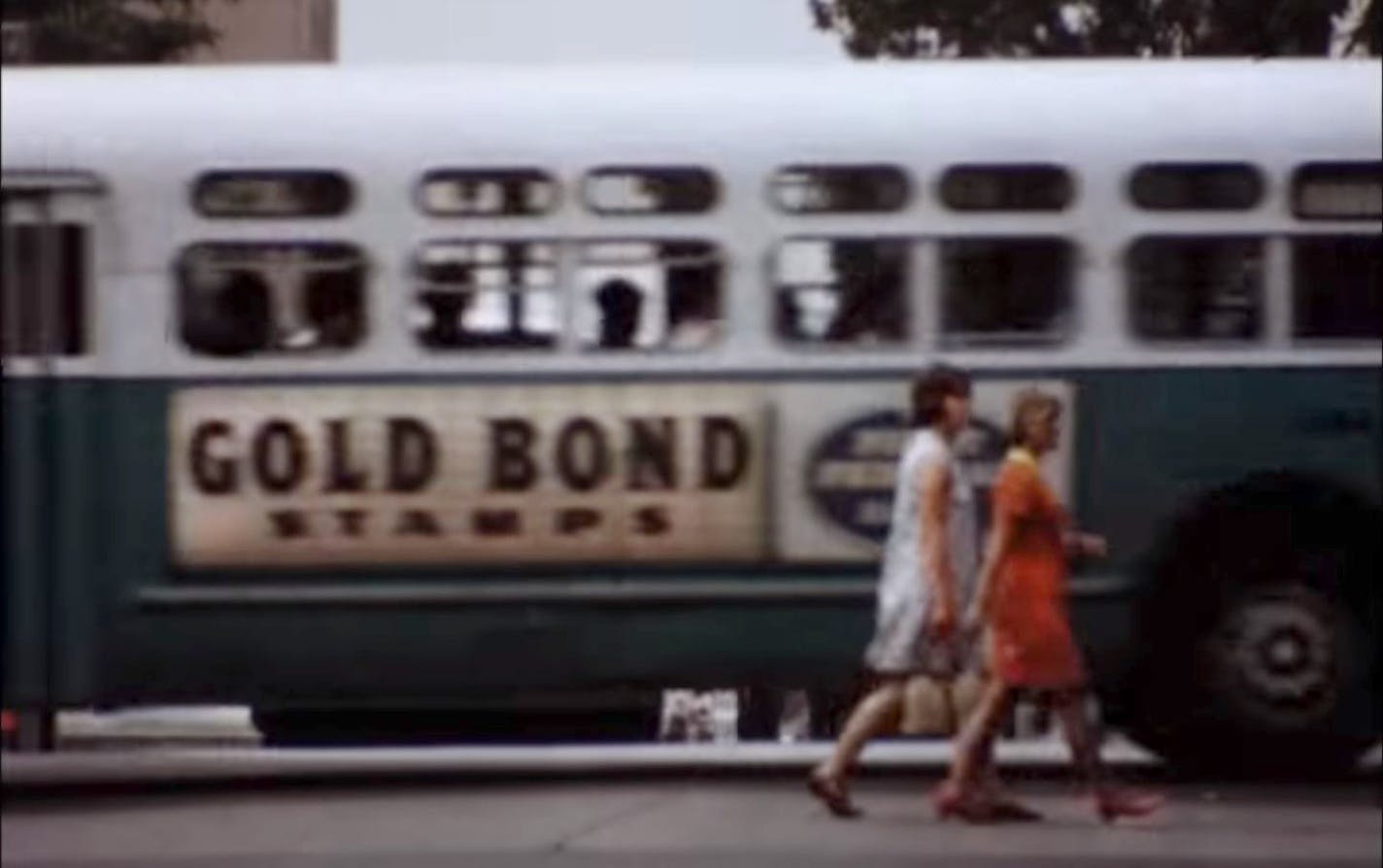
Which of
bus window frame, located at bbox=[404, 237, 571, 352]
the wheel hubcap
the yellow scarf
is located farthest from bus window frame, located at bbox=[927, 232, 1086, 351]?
the yellow scarf

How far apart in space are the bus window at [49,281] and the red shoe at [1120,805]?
15.1ft

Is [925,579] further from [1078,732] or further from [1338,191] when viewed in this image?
[1338,191]

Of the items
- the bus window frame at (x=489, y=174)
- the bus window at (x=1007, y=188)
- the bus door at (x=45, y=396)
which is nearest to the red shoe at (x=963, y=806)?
the bus window at (x=1007, y=188)

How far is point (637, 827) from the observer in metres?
17.2

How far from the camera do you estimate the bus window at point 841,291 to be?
1927cm

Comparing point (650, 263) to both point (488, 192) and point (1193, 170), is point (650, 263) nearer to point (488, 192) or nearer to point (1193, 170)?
point (488, 192)

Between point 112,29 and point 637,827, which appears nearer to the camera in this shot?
point 637,827

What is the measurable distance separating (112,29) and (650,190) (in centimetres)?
2212

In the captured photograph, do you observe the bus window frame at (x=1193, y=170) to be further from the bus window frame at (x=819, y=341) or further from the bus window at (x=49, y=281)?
the bus window at (x=49, y=281)

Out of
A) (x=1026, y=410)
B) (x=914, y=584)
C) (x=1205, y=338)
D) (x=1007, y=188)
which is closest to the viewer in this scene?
(x=1026, y=410)

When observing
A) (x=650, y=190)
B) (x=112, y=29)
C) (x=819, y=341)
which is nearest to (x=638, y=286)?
(x=650, y=190)

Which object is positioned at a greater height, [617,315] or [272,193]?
[272,193]

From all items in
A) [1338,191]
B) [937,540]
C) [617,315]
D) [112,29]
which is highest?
[112,29]

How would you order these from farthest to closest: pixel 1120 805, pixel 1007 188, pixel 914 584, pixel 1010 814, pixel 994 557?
pixel 1007 188
pixel 1010 814
pixel 1120 805
pixel 914 584
pixel 994 557
